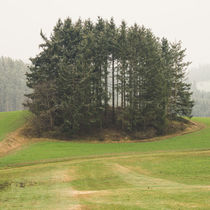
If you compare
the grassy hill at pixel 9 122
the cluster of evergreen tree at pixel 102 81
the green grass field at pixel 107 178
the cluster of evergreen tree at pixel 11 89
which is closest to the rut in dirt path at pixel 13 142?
the grassy hill at pixel 9 122

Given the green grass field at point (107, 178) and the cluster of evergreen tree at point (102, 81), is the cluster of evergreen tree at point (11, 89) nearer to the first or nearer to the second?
the cluster of evergreen tree at point (102, 81)

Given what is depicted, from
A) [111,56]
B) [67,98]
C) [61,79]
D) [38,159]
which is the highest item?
[111,56]

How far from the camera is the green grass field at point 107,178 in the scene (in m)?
9.56

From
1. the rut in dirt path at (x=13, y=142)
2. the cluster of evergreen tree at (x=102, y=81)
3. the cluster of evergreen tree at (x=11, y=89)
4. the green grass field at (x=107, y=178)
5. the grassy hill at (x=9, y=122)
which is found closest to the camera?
the green grass field at (x=107, y=178)

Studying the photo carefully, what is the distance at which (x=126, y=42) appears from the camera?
131 ft

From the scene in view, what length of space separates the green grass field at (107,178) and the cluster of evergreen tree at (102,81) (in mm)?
6708

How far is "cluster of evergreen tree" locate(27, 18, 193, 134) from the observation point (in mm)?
37781

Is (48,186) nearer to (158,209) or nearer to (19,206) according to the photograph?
(19,206)

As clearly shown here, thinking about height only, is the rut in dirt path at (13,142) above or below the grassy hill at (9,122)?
below

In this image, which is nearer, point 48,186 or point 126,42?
point 48,186

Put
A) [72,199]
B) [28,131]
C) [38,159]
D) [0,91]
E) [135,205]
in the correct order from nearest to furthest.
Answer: [135,205]
[72,199]
[38,159]
[28,131]
[0,91]

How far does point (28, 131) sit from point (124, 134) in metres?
16.9

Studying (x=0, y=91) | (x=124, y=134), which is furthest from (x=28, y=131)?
(x=0, y=91)

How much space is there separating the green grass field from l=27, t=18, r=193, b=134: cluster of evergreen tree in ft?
22.0
